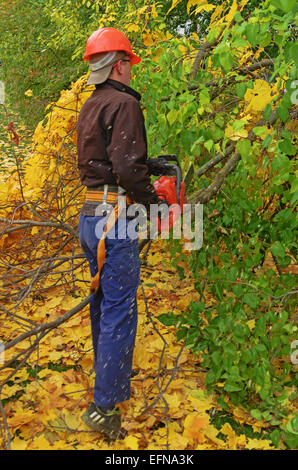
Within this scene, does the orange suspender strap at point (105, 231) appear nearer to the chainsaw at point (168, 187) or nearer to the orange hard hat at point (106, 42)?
the chainsaw at point (168, 187)

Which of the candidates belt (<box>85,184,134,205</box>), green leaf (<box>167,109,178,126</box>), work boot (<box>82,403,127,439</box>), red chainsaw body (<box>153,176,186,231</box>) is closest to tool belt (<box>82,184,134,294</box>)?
belt (<box>85,184,134,205</box>)

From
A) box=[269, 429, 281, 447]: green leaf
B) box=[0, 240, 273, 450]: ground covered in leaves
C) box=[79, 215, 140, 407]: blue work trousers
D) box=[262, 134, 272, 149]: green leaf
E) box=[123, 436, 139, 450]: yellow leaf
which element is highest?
box=[262, 134, 272, 149]: green leaf

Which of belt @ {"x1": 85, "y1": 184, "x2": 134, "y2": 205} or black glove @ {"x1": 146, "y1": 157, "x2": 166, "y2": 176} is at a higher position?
black glove @ {"x1": 146, "y1": 157, "x2": 166, "y2": 176}

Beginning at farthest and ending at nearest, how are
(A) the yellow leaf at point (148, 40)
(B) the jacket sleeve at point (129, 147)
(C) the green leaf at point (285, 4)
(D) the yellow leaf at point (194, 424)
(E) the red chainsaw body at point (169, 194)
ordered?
(A) the yellow leaf at point (148, 40) → (E) the red chainsaw body at point (169, 194) → (D) the yellow leaf at point (194, 424) → (B) the jacket sleeve at point (129, 147) → (C) the green leaf at point (285, 4)

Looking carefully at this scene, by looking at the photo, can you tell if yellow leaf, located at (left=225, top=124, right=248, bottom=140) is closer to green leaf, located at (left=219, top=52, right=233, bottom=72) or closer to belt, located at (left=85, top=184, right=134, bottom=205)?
green leaf, located at (left=219, top=52, right=233, bottom=72)

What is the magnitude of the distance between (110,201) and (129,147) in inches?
13.5

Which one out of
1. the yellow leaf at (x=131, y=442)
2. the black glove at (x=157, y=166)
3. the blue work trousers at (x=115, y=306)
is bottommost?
the yellow leaf at (x=131, y=442)

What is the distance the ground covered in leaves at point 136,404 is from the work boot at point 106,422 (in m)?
0.04

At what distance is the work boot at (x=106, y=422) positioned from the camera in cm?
241

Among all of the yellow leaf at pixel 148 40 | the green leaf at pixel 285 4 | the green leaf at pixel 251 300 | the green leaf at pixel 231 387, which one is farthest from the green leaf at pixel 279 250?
the yellow leaf at pixel 148 40

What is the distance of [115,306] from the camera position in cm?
241

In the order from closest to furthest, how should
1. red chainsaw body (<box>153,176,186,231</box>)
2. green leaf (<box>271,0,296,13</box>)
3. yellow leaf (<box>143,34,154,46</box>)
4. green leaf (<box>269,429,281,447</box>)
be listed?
1. green leaf (<box>271,0,296,13</box>)
2. green leaf (<box>269,429,281,447</box>)
3. red chainsaw body (<box>153,176,186,231</box>)
4. yellow leaf (<box>143,34,154,46</box>)

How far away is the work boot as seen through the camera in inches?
95.0
